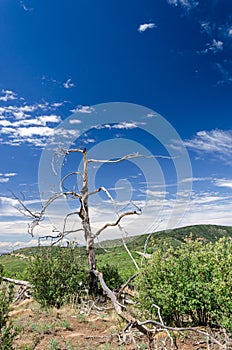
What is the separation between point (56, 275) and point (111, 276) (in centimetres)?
258

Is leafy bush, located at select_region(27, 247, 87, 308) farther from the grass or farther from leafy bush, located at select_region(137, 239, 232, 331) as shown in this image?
leafy bush, located at select_region(137, 239, 232, 331)

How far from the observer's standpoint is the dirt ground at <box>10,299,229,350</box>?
21.8 feet

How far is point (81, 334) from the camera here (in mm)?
7883

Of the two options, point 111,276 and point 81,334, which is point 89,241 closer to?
point 111,276

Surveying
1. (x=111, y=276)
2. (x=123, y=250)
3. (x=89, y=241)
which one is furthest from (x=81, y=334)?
(x=123, y=250)

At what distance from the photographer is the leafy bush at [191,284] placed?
22.1 feet

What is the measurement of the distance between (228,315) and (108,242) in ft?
23.5

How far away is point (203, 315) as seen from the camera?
24.3ft

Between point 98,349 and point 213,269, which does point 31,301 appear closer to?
point 98,349

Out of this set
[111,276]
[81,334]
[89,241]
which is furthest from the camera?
[111,276]

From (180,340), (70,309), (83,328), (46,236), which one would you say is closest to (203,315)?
(180,340)

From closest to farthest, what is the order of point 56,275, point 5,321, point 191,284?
point 5,321
point 191,284
point 56,275

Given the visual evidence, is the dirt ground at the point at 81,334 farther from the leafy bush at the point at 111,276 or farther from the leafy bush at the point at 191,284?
the leafy bush at the point at 111,276

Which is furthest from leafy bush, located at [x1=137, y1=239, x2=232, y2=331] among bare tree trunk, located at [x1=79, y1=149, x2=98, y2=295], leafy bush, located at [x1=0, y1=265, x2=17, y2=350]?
bare tree trunk, located at [x1=79, y1=149, x2=98, y2=295]
